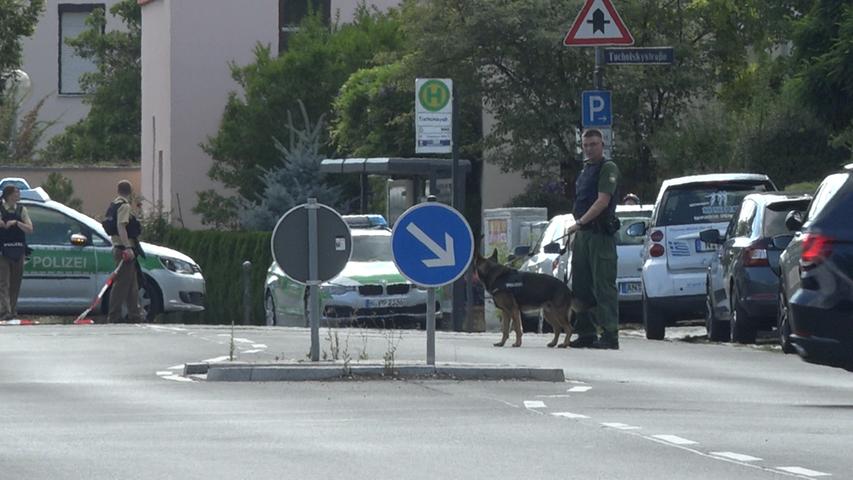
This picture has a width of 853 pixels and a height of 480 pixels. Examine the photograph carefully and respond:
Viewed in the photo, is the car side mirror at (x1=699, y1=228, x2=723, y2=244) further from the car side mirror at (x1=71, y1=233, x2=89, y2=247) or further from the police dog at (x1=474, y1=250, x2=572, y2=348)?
the car side mirror at (x1=71, y1=233, x2=89, y2=247)

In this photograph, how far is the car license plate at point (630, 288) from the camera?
86.6ft

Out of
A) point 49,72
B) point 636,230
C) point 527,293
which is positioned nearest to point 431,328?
point 527,293

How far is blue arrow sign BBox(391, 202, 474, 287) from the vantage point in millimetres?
15500

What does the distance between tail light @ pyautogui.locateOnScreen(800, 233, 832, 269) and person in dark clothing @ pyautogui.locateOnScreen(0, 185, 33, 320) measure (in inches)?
593

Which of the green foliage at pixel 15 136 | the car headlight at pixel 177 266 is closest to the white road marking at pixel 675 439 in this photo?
the car headlight at pixel 177 266

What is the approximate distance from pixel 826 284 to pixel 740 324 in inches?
319

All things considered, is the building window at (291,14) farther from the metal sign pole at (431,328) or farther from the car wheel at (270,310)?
the metal sign pole at (431,328)

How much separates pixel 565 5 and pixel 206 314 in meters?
10.0

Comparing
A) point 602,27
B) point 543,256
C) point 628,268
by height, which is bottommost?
point 628,268

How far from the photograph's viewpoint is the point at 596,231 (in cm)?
1770

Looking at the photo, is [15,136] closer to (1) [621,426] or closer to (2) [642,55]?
(2) [642,55]

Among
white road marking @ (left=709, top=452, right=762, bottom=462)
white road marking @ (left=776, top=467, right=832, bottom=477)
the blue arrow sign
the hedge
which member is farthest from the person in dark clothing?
white road marking @ (left=776, top=467, right=832, bottom=477)

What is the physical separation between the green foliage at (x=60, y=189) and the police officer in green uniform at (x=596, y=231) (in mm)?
37195

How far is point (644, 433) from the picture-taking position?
11.4 m
